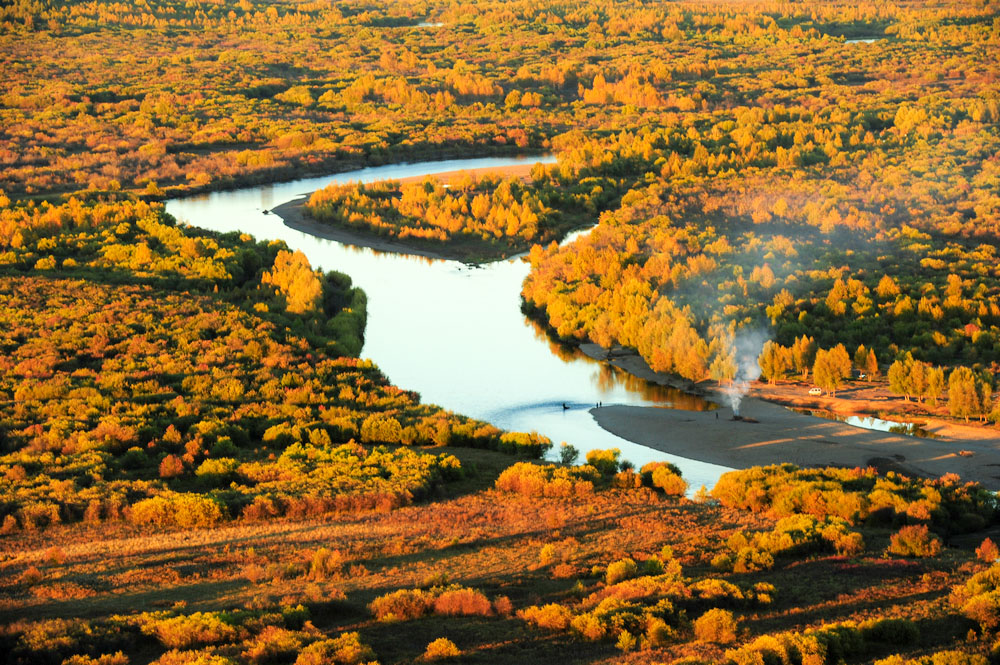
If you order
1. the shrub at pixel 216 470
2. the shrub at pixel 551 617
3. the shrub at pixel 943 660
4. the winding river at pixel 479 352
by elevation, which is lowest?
the winding river at pixel 479 352

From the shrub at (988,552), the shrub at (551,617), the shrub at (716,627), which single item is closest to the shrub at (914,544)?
the shrub at (988,552)

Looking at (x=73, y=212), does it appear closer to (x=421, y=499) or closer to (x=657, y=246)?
(x=657, y=246)

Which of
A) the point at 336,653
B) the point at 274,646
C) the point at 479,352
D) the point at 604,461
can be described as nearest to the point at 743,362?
the point at 479,352

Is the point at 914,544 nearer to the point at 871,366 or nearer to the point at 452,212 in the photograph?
the point at 871,366

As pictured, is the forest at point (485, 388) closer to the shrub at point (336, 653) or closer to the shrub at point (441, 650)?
the shrub at point (336, 653)

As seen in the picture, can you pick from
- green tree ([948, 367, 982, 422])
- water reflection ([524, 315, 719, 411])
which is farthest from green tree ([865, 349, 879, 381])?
water reflection ([524, 315, 719, 411])

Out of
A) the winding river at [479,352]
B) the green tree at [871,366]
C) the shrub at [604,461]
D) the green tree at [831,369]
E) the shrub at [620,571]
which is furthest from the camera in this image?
the green tree at [871,366]

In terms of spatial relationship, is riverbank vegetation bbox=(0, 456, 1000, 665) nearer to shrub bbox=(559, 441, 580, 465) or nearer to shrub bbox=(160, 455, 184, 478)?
shrub bbox=(559, 441, 580, 465)
